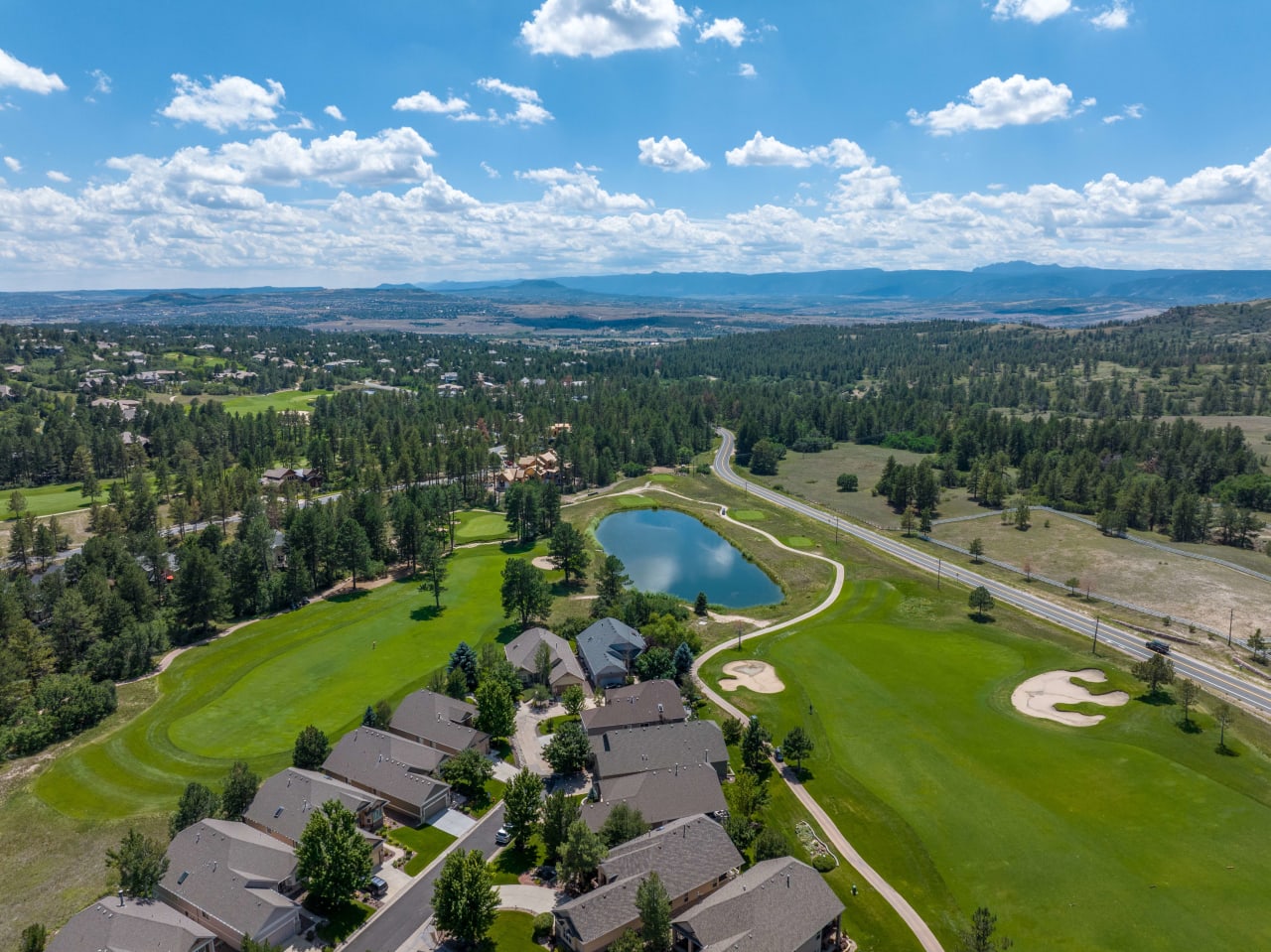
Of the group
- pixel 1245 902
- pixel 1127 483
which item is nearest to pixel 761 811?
pixel 1245 902

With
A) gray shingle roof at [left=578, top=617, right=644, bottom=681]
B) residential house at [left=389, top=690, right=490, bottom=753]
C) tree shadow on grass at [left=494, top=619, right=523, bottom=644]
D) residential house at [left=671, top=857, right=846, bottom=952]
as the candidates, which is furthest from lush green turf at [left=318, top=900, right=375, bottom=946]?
tree shadow on grass at [left=494, top=619, right=523, bottom=644]

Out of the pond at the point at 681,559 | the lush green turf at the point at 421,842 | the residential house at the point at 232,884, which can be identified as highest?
the residential house at the point at 232,884

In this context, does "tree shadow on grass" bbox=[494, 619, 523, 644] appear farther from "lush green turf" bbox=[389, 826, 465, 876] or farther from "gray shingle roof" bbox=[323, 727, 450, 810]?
"lush green turf" bbox=[389, 826, 465, 876]

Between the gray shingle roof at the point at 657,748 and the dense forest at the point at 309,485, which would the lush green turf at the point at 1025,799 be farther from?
the dense forest at the point at 309,485

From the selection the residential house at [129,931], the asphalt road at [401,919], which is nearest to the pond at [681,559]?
the asphalt road at [401,919]

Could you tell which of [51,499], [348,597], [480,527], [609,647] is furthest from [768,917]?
[51,499]

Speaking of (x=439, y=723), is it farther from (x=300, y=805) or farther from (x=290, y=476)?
(x=290, y=476)

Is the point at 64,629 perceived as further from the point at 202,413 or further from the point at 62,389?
the point at 62,389
